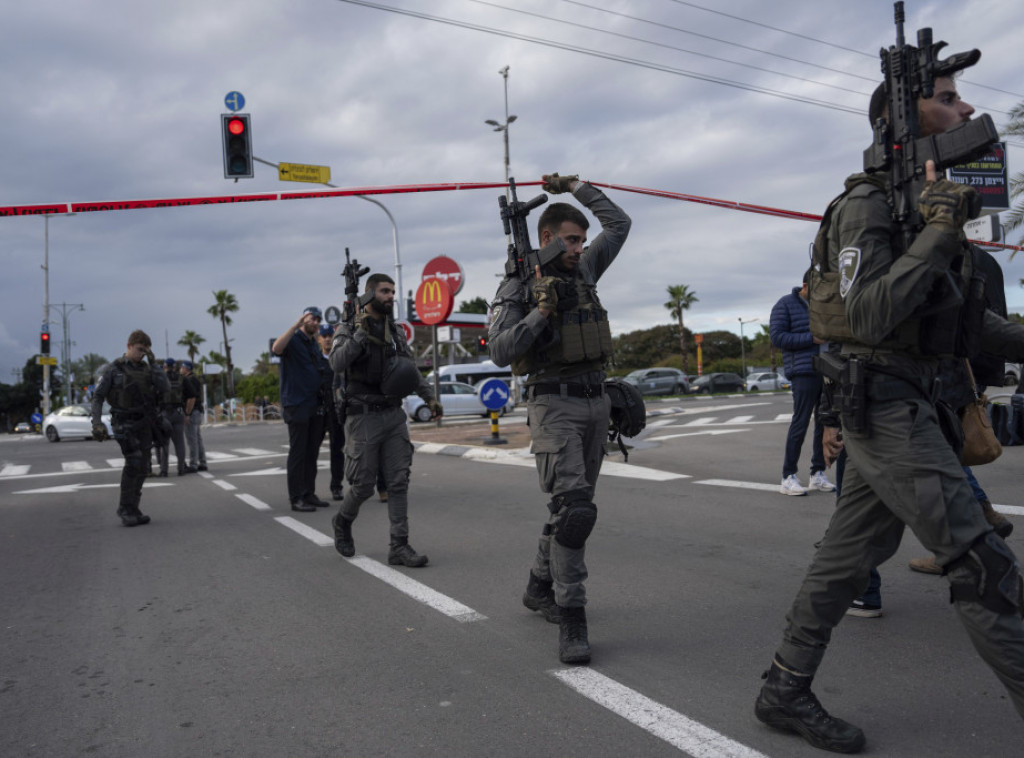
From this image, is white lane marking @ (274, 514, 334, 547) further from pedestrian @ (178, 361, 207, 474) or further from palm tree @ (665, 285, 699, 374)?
palm tree @ (665, 285, 699, 374)

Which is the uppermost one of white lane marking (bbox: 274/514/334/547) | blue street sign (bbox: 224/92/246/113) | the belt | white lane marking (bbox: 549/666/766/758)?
blue street sign (bbox: 224/92/246/113)

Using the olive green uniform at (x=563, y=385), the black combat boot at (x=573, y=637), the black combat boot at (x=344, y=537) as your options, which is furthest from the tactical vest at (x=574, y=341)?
the black combat boot at (x=344, y=537)

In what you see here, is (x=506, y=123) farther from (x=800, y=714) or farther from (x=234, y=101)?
(x=800, y=714)

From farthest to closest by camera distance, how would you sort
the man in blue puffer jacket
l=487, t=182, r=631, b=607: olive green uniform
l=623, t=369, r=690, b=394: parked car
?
l=623, t=369, r=690, b=394: parked car
the man in blue puffer jacket
l=487, t=182, r=631, b=607: olive green uniform

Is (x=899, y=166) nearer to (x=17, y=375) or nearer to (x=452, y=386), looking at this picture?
(x=452, y=386)

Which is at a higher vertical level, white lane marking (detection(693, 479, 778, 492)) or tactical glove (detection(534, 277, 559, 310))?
tactical glove (detection(534, 277, 559, 310))

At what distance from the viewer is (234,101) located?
44.9 feet

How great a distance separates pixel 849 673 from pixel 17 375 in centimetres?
11963

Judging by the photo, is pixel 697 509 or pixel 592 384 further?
pixel 697 509

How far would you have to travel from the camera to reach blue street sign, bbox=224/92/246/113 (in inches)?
534

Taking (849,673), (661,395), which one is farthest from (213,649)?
(661,395)

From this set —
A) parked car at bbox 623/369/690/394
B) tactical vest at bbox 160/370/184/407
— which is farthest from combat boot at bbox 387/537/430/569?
parked car at bbox 623/369/690/394

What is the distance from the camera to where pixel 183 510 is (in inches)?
349

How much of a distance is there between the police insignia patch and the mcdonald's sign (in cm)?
1450
